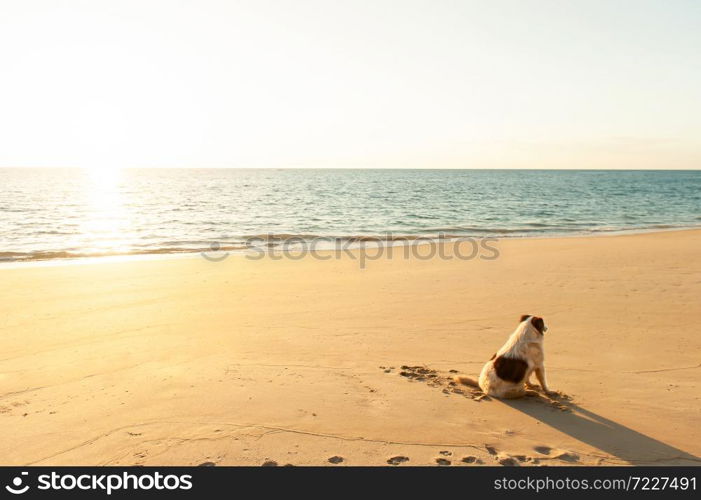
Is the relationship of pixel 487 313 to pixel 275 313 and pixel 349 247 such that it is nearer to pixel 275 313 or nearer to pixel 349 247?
pixel 275 313

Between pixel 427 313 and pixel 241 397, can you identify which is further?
pixel 427 313

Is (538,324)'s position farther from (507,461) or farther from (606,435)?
(507,461)

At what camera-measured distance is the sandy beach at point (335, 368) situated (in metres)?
4.19

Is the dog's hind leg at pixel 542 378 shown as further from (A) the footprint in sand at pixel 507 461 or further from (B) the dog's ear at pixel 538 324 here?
(A) the footprint in sand at pixel 507 461

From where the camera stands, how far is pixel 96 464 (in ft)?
12.7

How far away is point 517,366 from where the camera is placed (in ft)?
16.9

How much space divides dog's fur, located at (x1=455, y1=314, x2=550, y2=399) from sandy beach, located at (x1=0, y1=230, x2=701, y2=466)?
0.17m

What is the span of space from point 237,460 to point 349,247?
550 inches

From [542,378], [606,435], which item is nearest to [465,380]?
[542,378]

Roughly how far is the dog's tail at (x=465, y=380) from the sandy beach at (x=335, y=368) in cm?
17

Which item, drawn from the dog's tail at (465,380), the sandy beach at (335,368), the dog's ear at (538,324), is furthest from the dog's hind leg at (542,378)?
the dog's tail at (465,380)

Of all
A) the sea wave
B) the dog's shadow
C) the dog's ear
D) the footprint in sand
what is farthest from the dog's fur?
the sea wave
